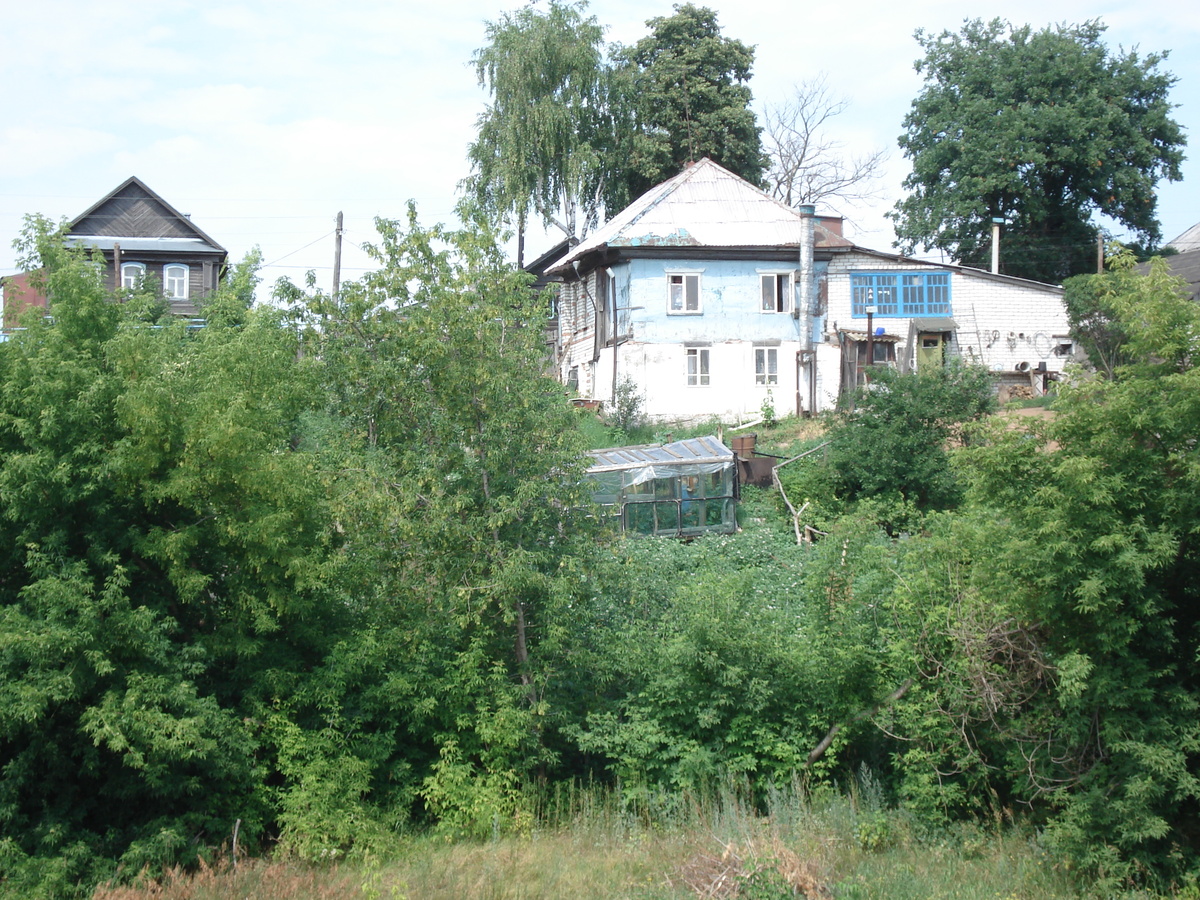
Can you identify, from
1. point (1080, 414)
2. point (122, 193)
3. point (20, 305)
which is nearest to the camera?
point (1080, 414)

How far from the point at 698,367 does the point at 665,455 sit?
326 inches

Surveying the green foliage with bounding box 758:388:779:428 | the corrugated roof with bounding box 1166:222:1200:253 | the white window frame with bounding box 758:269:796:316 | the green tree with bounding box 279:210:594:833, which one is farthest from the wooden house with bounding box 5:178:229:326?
the corrugated roof with bounding box 1166:222:1200:253

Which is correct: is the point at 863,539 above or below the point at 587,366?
below

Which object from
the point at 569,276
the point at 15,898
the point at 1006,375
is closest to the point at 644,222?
the point at 569,276

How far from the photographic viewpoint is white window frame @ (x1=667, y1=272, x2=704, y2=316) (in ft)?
103

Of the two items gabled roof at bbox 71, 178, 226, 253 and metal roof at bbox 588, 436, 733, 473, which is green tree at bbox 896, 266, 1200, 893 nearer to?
metal roof at bbox 588, 436, 733, 473

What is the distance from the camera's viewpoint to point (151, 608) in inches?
441

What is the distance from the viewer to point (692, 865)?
9883 mm

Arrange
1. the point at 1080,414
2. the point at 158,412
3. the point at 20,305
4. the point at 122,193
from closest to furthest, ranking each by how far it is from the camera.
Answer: the point at 1080,414
the point at 158,412
the point at 20,305
the point at 122,193

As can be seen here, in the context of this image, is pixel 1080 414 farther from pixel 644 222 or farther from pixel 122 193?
pixel 122 193

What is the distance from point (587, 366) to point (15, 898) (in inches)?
1043

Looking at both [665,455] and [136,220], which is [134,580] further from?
[136,220]

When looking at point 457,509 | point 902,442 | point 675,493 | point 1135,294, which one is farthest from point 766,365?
point 1135,294

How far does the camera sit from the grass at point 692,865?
9469 mm
